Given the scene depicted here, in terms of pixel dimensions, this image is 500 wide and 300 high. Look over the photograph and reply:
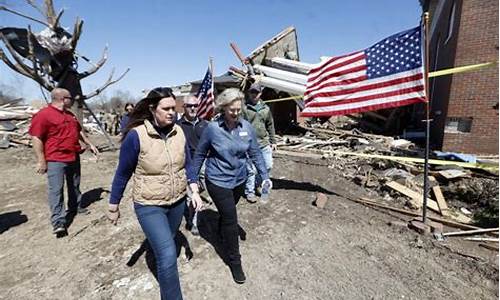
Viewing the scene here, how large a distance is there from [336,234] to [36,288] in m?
3.83

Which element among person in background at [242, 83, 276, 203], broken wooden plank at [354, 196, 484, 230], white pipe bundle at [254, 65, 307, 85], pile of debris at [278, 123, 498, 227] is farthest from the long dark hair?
white pipe bundle at [254, 65, 307, 85]

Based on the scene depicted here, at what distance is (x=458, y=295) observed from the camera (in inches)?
114

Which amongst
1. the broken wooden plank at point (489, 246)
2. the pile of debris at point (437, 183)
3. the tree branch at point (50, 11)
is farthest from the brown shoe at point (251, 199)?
the tree branch at point (50, 11)

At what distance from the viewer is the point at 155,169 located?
2420 mm

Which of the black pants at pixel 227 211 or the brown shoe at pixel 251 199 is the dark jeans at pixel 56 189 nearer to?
the black pants at pixel 227 211

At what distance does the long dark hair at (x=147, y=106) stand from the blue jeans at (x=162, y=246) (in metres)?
0.72

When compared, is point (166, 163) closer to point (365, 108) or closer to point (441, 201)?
point (365, 108)

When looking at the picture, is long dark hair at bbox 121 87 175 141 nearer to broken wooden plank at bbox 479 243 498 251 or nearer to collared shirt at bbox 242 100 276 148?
collared shirt at bbox 242 100 276 148

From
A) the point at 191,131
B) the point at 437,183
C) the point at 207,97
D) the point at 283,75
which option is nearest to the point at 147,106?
the point at 191,131

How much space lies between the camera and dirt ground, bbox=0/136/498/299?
3010mm

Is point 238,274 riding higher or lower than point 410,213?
higher

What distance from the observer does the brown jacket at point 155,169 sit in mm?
2395

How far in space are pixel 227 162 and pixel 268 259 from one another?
145 centimetres

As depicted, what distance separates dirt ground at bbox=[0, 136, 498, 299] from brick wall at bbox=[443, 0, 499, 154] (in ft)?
22.7
